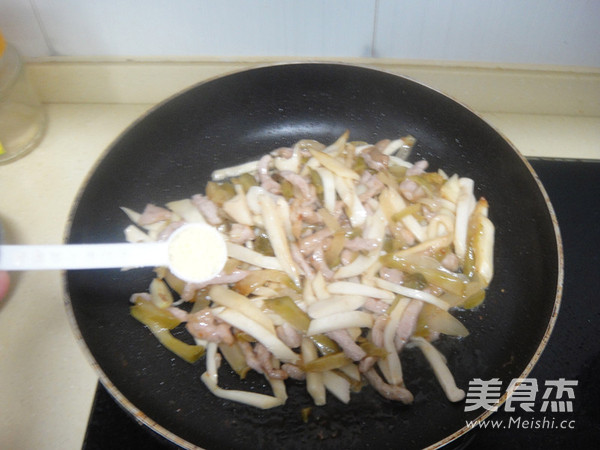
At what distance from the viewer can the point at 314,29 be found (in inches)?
47.5

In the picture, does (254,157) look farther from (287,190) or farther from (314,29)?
(314,29)

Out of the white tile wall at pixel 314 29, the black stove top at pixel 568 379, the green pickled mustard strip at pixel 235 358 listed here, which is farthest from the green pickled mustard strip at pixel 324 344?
the white tile wall at pixel 314 29

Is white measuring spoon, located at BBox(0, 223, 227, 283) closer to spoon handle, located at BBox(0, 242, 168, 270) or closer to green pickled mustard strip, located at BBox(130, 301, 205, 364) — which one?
spoon handle, located at BBox(0, 242, 168, 270)

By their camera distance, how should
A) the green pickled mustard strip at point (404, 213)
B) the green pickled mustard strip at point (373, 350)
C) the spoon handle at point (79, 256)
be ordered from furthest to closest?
the green pickled mustard strip at point (404, 213) < the green pickled mustard strip at point (373, 350) < the spoon handle at point (79, 256)

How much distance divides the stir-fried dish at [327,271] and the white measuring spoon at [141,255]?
0.31 ft

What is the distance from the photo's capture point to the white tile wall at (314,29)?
1.16 metres

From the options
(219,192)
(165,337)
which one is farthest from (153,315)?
(219,192)

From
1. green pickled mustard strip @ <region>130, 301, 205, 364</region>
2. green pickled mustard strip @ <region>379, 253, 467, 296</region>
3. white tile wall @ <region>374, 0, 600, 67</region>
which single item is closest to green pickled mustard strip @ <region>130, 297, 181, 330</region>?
green pickled mustard strip @ <region>130, 301, 205, 364</region>

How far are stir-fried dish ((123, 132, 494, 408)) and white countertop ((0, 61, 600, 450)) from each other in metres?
0.21

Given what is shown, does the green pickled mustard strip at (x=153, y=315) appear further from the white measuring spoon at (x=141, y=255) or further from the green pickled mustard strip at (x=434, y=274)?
the green pickled mustard strip at (x=434, y=274)

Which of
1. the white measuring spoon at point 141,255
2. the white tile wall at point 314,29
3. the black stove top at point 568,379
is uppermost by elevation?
the white tile wall at point 314,29

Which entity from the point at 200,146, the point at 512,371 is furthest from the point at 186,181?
the point at 512,371

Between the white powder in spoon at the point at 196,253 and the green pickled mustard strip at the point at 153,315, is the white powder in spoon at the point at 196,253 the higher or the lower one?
the higher one

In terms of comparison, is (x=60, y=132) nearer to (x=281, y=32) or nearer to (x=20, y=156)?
(x=20, y=156)
